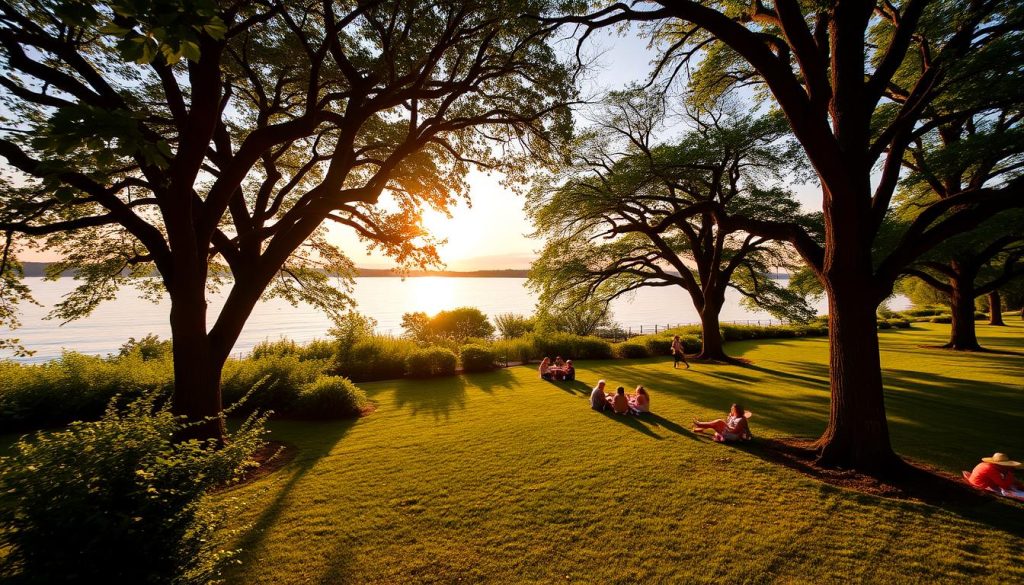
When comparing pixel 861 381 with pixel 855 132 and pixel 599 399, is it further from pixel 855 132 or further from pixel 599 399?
pixel 599 399

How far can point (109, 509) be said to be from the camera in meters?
2.75

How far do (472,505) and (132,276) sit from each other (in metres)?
11.6

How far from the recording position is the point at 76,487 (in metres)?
2.70

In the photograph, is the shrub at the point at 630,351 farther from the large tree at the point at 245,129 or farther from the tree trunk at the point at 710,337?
the large tree at the point at 245,129

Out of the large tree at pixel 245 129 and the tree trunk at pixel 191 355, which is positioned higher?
the large tree at pixel 245 129

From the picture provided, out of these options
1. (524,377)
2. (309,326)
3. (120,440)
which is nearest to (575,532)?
(120,440)

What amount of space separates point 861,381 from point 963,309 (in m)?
26.9

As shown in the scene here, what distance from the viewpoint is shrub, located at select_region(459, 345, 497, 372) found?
61.5 ft

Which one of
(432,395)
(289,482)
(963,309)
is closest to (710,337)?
(432,395)

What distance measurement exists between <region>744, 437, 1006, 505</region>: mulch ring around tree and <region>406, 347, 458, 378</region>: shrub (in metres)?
13.5

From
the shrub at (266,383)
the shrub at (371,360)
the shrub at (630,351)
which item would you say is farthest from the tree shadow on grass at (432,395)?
the shrub at (630,351)

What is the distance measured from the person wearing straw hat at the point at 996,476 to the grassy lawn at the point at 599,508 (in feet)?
1.75

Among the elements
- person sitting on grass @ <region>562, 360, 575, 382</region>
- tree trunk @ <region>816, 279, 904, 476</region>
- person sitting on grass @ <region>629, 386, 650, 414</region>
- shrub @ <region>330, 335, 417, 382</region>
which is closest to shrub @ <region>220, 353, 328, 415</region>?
shrub @ <region>330, 335, 417, 382</region>

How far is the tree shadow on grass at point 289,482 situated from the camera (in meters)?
4.65
